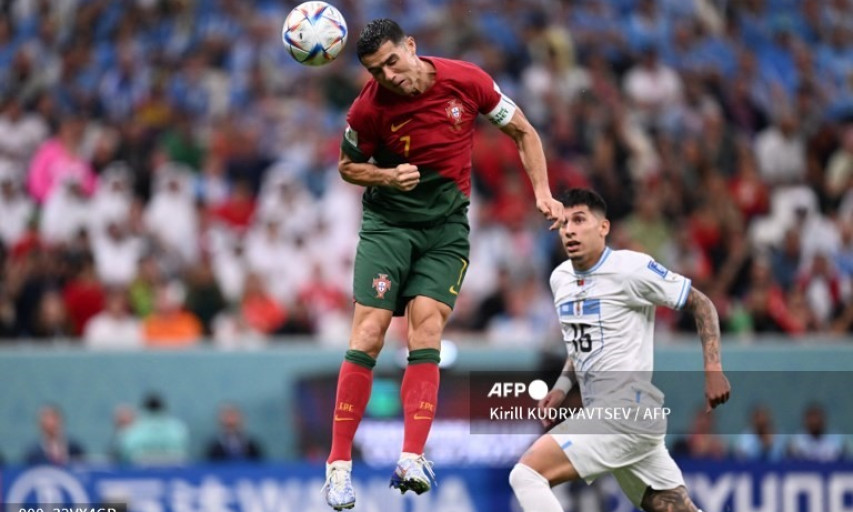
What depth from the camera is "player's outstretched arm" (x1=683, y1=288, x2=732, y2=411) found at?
9.36 meters

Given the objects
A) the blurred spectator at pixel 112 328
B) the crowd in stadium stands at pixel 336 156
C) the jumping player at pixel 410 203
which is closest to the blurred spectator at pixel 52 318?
the crowd in stadium stands at pixel 336 156

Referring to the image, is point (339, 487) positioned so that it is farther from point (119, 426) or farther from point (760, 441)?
point (119, 426)

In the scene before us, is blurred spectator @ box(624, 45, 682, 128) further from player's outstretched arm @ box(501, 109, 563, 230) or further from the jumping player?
the jumping player

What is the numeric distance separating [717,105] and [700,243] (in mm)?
2923

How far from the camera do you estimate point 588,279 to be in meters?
10.0

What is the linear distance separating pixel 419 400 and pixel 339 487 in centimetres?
73

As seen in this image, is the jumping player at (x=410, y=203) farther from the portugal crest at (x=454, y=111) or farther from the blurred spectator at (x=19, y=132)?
the blurred spectator at (x=19, y=132)

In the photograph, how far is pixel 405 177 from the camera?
914cm

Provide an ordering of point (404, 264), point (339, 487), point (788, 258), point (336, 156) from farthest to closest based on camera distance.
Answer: point (336, 156), point (788, 258), point (404, 264), point (339, 487)

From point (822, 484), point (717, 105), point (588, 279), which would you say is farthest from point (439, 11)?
point (588, 279)

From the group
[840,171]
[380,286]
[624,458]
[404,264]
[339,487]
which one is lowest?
[339,487]

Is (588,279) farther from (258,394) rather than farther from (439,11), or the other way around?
(439,11)

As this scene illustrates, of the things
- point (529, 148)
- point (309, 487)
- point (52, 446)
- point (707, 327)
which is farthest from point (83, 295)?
point (707, 327)

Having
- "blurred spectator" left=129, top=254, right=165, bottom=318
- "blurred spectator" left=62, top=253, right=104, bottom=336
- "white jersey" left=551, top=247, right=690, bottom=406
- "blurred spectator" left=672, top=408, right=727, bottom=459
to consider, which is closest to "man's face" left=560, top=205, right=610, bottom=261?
"white jersey" left=551, top=247, right=690, bottom=406
